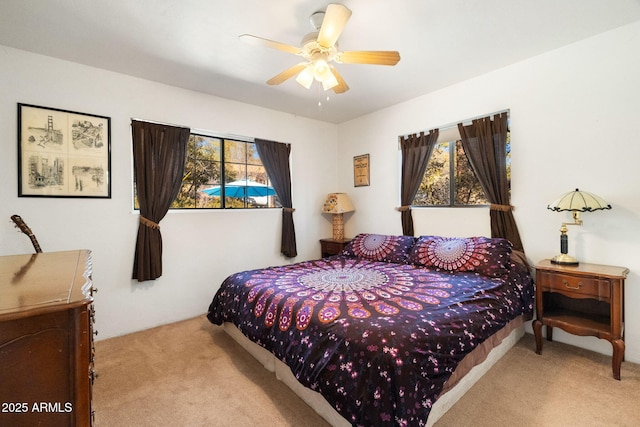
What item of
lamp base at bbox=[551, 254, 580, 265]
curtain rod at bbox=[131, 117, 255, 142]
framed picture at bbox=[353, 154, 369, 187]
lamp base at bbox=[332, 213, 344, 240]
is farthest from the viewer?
lamp base at bbox=[332, 213, 344, 240]

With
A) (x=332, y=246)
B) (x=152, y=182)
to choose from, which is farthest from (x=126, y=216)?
(x=332, y=246)

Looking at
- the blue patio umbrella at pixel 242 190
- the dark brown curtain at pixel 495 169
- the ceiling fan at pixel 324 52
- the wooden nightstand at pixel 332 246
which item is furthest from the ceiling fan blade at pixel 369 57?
the wooden nightstand at pixel 332 246

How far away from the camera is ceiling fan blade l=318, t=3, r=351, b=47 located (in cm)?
160

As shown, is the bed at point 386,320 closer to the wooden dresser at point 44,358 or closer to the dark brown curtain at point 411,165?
the dark brown curtain at point 411,165

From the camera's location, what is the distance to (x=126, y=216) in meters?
2.82

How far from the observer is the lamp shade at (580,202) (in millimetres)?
2137

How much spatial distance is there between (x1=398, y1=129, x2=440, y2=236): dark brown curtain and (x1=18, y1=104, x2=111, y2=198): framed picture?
3.21 m

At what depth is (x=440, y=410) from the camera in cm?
158

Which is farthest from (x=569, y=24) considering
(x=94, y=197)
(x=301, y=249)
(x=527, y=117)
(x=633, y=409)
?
(x=94, y=197)

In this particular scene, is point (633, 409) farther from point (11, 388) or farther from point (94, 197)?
point (94, 197)

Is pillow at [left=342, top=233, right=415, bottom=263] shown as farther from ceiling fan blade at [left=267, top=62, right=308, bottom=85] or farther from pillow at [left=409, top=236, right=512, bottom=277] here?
ceiling fan blade at [left=267, top=62, right=308, bottom=85]

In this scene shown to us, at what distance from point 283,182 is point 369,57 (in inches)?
86.0

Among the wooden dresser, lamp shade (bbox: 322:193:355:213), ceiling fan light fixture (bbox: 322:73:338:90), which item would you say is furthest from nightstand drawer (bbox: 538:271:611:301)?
the wooden dresser

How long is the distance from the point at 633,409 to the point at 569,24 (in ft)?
8.50
